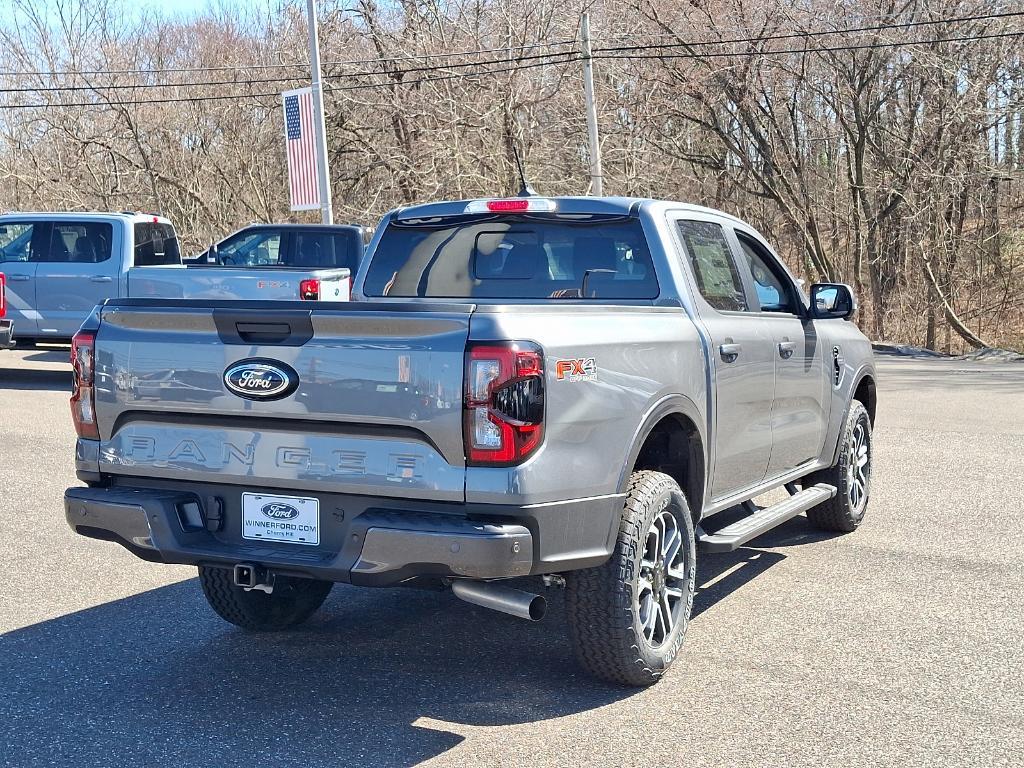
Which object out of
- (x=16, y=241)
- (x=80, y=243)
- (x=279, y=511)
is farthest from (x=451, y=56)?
(x=279, y=511)

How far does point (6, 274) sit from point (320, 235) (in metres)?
4.18

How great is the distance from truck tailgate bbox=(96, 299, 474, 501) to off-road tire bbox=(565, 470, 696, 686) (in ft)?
2.51

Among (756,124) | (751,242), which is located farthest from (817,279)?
(751,242)

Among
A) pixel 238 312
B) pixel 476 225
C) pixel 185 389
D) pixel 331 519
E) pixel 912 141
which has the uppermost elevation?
pixel 912 141

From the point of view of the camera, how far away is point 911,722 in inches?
169

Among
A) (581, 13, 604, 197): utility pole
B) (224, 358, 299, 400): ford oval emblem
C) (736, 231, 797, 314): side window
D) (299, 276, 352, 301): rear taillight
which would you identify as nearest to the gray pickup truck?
(224, 358, 299, 400): ford oval emblem

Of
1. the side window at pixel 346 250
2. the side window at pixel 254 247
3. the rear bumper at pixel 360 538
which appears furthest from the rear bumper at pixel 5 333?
the rear bumper at pixel 360 538

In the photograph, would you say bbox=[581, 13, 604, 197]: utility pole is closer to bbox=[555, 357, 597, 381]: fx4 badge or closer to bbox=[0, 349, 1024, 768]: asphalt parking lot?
bbox=[0, 349, 1024, 768]: asphalt parking lot

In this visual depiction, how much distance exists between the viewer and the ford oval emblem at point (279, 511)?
14.0 ft

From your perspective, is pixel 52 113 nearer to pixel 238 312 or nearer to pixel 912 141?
pixel 912 141

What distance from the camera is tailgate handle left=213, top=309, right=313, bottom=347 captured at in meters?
4.19

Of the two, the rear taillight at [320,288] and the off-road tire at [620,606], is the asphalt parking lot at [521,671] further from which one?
the rear taillight at [320,288]

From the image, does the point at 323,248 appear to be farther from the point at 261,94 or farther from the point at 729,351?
the point at 261,94

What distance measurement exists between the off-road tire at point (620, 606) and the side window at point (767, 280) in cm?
203
